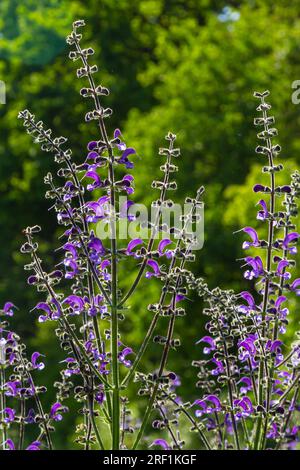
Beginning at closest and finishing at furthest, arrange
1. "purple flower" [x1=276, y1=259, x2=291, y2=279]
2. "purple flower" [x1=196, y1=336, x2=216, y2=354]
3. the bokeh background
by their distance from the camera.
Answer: "purple flower" [x1=276, y1=259, x2=291, y2=279], "purple flower" [x1=196, y1=336, x2=216, y2=354], the bokeh background

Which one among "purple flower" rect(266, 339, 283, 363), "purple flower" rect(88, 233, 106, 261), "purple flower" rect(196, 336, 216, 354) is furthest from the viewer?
"purple flower" rect(196, 336, 216, 354)

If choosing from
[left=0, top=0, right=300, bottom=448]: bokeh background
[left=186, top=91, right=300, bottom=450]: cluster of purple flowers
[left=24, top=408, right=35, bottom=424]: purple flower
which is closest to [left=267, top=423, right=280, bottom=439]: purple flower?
[left=186, top=91, right=300, bottom=450]: cluster of purple flowers

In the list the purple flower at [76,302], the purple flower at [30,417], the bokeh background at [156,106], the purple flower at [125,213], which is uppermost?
the bokeh background at [156,106]

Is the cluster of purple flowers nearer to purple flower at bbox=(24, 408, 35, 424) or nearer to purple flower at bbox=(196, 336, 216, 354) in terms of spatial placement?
purple flower at bbox=(196, 336, 216, 354)

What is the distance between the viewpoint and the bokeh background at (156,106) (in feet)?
50.2

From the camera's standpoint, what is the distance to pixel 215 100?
17.1 meters

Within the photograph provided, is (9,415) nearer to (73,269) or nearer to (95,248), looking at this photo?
(73,269)

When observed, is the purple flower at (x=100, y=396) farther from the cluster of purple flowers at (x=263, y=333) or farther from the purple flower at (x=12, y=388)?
the cluster of purple flowers at (x=263, y=333)

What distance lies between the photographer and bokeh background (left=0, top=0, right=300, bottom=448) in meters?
15.3

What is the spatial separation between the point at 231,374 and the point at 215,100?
13.9 m

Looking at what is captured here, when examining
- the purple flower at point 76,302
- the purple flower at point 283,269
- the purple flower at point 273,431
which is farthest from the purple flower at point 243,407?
the purple flower at point 76,302

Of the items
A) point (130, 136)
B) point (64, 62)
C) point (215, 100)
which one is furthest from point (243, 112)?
point (64, 62)

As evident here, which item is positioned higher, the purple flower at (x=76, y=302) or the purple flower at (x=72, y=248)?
the purple flower at (x=72, y=248)
